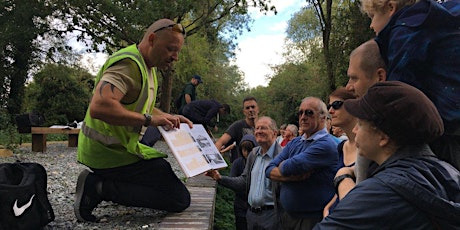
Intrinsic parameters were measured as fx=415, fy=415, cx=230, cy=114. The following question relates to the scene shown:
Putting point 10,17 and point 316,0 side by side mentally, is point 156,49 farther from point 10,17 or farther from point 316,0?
point 10,17

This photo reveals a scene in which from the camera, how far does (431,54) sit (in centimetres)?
188

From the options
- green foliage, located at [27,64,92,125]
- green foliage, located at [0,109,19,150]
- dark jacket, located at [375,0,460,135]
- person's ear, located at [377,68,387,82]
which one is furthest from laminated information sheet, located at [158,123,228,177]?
green foliage, located at [27,64,92,125]

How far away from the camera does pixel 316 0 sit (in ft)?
53.6

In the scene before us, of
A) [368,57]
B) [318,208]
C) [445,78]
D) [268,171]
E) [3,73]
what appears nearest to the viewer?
[445,78]

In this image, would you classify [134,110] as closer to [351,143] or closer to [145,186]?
[145,186]

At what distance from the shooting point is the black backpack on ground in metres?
2.52

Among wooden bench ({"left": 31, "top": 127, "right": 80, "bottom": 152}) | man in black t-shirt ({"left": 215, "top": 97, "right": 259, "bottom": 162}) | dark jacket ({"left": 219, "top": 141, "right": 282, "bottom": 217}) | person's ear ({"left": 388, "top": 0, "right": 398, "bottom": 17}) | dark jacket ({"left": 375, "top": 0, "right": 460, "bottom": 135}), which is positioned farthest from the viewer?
wooden bench ({"left": 31, "top": 127, "right": 80, "bottom": 152})

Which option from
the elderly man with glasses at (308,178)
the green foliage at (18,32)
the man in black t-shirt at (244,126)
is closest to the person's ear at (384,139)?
the elderly man with glasses at (308,178)

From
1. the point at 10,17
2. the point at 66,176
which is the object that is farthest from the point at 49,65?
the point at 66,176

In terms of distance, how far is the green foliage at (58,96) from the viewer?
21.2m

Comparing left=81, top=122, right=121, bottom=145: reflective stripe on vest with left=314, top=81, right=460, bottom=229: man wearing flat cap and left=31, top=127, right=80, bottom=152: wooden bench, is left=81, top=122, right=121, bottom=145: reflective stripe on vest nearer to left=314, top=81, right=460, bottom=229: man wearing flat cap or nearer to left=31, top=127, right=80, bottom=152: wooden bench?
left=314, top=81, right=460, bottom=229: man wearing flat cap

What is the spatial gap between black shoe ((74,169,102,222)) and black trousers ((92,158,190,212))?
61 millimetres

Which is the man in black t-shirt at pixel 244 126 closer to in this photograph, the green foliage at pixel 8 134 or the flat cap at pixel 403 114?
the flat cap at pixel 403 114

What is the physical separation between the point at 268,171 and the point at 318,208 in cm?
51
